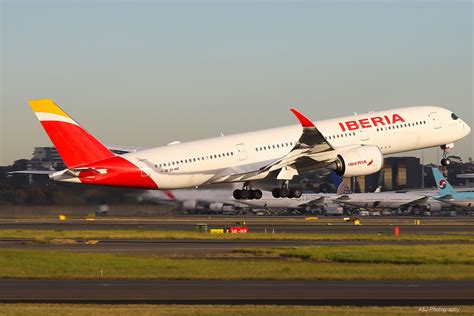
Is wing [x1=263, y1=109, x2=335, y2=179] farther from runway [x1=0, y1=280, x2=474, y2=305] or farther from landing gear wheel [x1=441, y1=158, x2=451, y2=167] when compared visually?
runway [x1=0, y1=280, x2=474, y2=305]

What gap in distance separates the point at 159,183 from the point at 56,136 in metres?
7.46

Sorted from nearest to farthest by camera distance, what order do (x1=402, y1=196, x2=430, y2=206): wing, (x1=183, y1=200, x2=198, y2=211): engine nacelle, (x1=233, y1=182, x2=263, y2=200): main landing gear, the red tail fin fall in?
the red tail fin < (x1=233, y1=182, x2=263, y2=200): main landing gear < (x1=183, y1=200, x2=198, y2=211): engine nacelle < (x1=402, y1=196, x2=430, y2=206): wing

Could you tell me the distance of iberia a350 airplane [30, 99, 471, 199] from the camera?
6325cm

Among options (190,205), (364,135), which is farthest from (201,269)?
(190,205)

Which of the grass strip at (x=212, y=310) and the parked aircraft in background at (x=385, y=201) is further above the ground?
the parked aircraft in background at (x=385, y=201)

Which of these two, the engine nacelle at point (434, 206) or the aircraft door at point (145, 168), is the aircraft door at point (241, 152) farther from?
the engine nacelle at point (434, 206)

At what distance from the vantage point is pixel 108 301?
37.9 meters

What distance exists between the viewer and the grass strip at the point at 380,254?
5722 centimetres

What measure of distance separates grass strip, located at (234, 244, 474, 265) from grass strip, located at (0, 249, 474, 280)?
1.88m

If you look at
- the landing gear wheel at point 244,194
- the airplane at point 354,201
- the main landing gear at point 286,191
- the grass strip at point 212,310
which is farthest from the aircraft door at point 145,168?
the airplane at point 354,201

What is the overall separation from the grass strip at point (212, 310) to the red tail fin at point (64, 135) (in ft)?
90.0

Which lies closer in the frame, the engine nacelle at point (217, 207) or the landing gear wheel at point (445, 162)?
the landing gear wheel at point (445, 162)

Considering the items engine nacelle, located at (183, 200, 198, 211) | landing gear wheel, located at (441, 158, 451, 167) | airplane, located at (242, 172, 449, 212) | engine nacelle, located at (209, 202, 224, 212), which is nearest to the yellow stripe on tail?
landing gear wheel, located at (441, 158, 451, 167)

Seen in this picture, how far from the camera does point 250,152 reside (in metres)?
65.8
